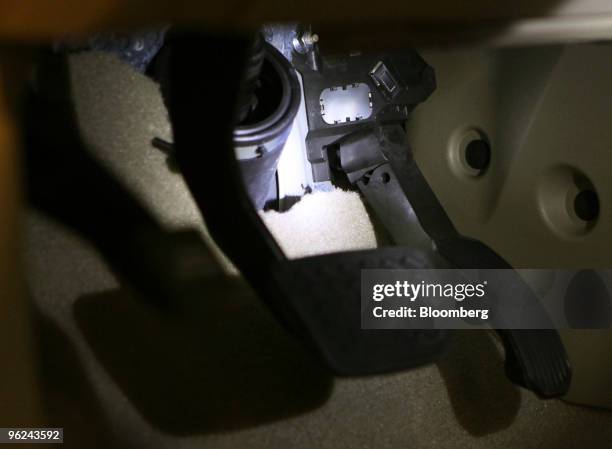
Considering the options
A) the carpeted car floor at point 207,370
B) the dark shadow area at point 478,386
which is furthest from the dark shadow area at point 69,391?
the dark shadow area at point 478,386

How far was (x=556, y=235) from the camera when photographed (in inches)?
31.5

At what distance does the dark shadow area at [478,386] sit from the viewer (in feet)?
2.84

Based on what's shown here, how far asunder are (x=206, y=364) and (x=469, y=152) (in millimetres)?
488

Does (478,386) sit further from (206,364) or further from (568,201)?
(206,364)

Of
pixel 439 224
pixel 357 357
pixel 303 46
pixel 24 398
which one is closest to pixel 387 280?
pixel 357 357

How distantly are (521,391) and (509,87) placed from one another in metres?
0.44

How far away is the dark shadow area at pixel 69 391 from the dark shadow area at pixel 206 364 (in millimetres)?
30

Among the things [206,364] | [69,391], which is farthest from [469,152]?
[69,391]

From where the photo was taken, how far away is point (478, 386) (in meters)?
0.88

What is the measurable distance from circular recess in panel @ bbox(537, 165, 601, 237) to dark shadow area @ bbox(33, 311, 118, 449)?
0.62 metres

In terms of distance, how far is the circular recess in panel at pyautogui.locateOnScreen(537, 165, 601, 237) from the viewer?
2.56 feet

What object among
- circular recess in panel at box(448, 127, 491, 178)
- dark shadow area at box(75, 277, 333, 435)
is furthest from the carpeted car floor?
circular recess in panel at box(448, 127, 491, 178)

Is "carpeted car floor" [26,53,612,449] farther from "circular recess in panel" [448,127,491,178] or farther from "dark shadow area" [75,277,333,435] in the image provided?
"circular recess in panel" [448,127,491,178]

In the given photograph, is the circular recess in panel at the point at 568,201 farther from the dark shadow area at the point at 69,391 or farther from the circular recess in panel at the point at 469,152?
the dark shadow area at the point at 69,391
